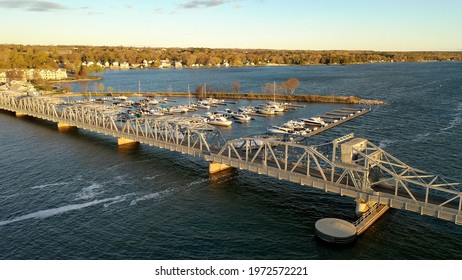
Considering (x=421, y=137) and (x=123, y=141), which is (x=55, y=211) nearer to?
(x=123, y=141)

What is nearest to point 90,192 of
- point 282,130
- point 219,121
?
point 282,130

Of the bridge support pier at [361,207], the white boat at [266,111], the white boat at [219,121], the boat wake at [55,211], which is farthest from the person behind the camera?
the white boat at [266,111]

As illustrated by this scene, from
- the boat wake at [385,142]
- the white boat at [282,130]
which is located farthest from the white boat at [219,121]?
the boat wake at [385,142]

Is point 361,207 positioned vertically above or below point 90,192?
above

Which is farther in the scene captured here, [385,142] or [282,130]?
[282,130]

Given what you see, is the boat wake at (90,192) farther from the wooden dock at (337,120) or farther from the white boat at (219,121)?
the wooden dock at (337,120)

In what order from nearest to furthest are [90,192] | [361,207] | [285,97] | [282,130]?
[361,207] < [90,192] < [282,130] < [285,97]

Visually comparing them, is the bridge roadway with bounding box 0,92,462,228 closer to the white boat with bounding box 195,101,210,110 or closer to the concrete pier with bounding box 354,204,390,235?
the concrete pier with bounding box 354,204,390,235
